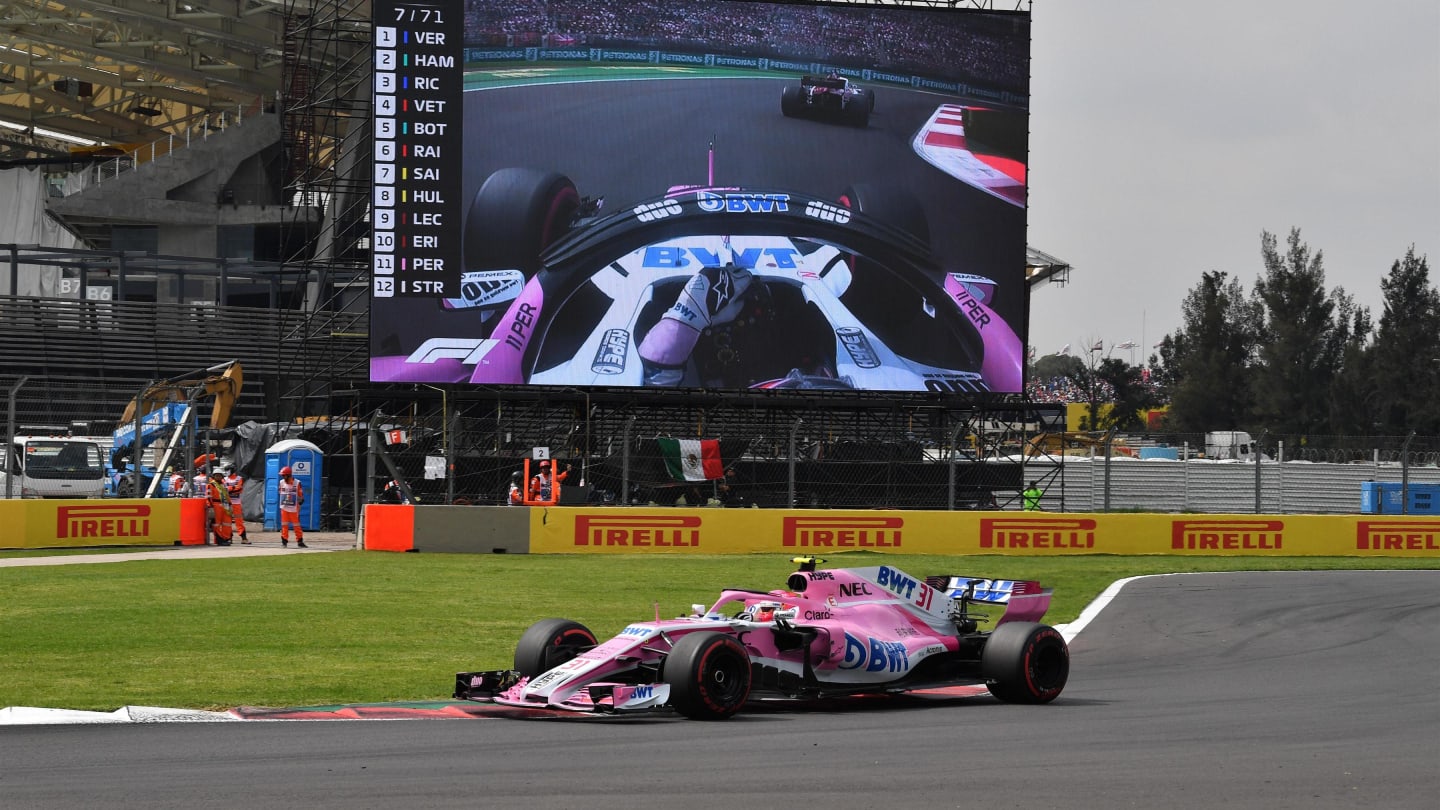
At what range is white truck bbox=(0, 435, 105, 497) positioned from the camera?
31906 millimetres

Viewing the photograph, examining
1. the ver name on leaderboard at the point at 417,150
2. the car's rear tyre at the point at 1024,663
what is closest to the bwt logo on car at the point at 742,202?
the ver name on leaderboard at the point at 417,150

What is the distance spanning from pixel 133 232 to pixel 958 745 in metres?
59.1

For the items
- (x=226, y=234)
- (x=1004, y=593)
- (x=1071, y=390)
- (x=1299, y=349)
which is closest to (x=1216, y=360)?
(x=1299, y=349)

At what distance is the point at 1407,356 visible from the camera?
76.6 metres

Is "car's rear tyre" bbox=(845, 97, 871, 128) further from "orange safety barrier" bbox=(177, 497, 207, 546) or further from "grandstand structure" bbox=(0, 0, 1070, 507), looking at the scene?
"orange safety barrier" bbox=(177, 497, 207, 546)

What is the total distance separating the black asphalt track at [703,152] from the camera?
114 ft

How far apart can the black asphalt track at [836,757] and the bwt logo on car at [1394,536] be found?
18.6 m

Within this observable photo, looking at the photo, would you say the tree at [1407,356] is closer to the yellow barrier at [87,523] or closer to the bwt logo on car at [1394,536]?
the bwt logo on car at [1394,536]

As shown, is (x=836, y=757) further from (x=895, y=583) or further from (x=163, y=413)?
(x=163, y=413)

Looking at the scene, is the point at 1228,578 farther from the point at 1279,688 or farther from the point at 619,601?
the point at 1279,688

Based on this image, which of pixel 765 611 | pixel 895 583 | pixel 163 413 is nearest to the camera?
pixel 765 611

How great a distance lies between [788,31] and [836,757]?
29.2 metres

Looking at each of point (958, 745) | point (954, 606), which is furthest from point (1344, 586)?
point (958, 745)

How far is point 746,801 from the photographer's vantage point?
783cm
